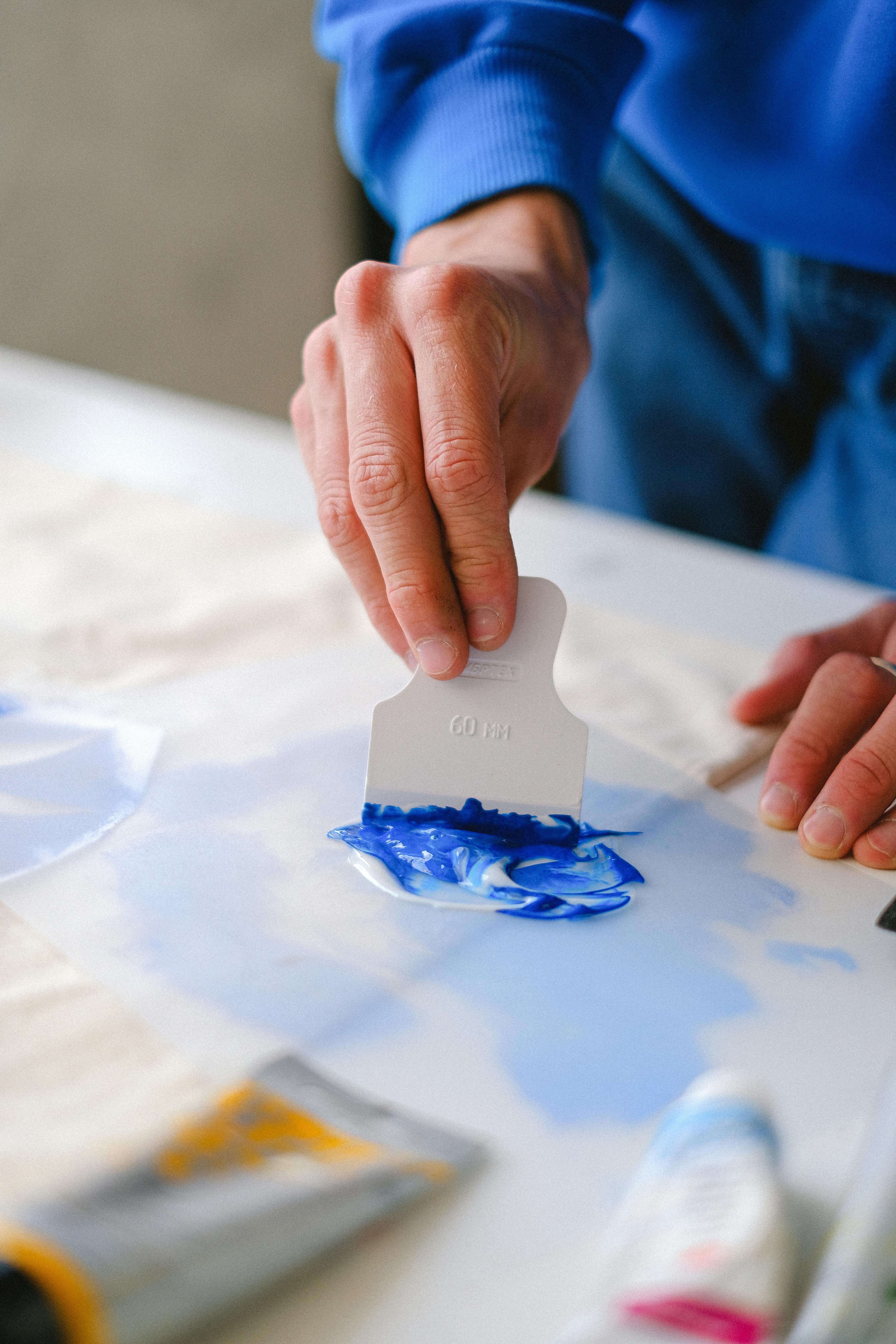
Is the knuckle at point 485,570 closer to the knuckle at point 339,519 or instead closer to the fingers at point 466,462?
the fingers at point 466,462

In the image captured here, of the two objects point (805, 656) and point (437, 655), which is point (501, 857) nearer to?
point (437, 655)

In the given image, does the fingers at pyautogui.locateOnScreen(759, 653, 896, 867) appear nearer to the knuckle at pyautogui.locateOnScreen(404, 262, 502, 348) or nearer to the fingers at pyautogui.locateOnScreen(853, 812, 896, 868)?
the fingers at pyautogui.locateOnScreen(853, 812, 896, 868)

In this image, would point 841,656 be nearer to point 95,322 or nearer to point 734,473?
point 734,473

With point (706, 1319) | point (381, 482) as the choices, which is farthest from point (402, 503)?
point (706, 1319)

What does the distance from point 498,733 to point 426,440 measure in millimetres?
203

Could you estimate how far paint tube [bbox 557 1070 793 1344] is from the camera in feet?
1.30

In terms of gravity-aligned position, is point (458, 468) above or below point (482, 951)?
above

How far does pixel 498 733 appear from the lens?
2.53 ft

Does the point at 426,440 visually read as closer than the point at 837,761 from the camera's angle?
Yes

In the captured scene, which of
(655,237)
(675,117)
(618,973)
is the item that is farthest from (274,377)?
(618,973)

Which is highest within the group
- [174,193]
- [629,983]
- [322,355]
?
[322,355]

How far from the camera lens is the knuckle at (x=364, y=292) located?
817 mm

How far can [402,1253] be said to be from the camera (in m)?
0.48

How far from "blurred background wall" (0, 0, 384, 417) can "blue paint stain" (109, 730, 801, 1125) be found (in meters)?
2.65
